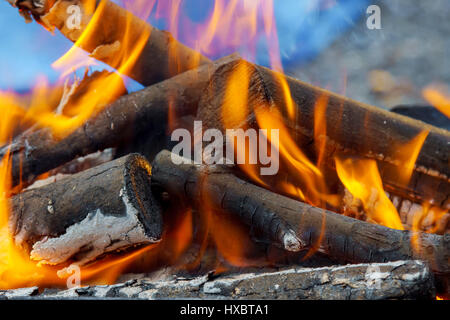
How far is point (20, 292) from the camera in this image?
1538mm

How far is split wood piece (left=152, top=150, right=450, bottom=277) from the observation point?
1.54 metres

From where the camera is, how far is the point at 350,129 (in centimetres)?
206

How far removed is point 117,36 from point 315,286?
225 cm

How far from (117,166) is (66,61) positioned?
5.28 feet

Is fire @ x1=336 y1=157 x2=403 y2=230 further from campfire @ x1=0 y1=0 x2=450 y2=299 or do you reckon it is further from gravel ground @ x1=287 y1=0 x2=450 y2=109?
gravel ground @ x1=287 y1=0 x2=450 y2=109

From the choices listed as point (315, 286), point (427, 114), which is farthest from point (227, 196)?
point (427, 114)

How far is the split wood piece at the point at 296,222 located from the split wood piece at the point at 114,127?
22.3 inches

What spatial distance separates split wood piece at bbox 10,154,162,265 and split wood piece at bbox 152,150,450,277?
0.59 ft

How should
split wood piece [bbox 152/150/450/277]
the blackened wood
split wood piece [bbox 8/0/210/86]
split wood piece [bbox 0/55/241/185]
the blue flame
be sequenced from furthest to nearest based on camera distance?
the blackened wood → the blue flame → split wood piece [bbox 8/0/210/86] → split wood piece [bbox 0/55/241/185] → split wood piece [bbox 152/150/450/277]

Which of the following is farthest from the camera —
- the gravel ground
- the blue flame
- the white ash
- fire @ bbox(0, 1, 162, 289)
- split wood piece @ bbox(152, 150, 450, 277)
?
the gravel ground

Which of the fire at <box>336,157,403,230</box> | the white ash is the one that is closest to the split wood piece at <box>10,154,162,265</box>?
the white ash

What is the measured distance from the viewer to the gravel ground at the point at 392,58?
14.7 feet
